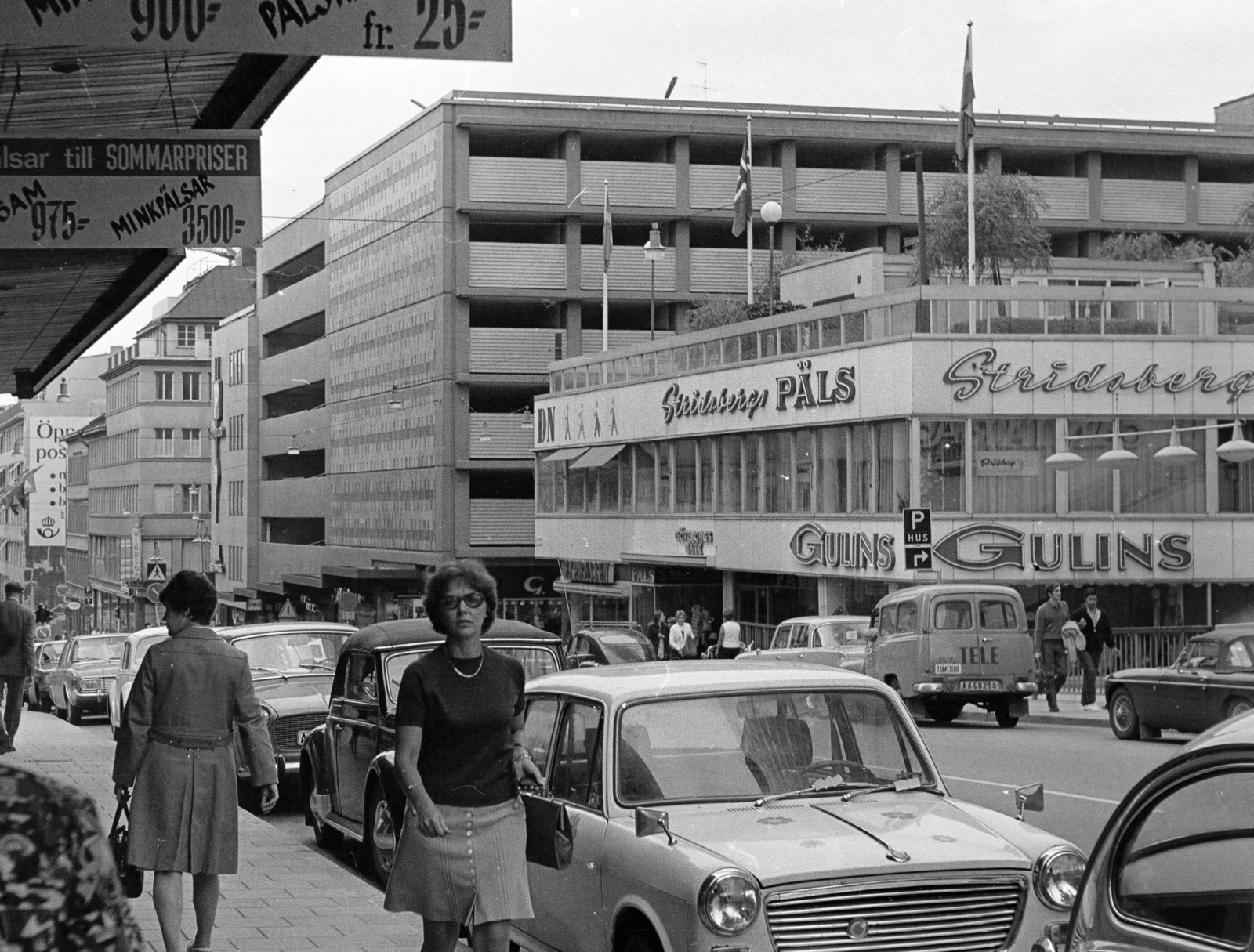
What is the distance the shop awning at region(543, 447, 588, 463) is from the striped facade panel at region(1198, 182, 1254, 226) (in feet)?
74.3

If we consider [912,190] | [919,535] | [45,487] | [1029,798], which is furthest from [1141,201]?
[1029,798]

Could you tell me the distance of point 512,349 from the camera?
6112 centimetres

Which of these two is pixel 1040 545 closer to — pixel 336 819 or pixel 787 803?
pixel 336 819

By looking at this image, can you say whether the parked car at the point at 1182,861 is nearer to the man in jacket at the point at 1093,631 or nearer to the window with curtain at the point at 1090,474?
the man in jacket at the point at 1093,631

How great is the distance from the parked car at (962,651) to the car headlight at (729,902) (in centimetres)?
1982

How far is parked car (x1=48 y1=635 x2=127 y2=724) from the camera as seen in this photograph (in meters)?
30.1

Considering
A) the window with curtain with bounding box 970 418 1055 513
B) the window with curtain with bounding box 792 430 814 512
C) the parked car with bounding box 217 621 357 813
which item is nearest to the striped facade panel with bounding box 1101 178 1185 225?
the window with curtain with bounding box 792 430 814 512

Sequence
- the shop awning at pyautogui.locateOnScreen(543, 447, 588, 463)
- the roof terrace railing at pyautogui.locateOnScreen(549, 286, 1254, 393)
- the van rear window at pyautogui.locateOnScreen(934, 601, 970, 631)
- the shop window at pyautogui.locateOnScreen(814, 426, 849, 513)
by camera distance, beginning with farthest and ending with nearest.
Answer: the shop awning at pyautogui.locateOnScreen(543, 447, 588, 463), the shop window at pyautogui.locateOnScreen(814, 426, 849, 513), the roof terrace railing at pyautogui.locateOnScreen(549, 286, 1254, 393), the van rear window at pyautogui.locateOnScreen(934, 601, 970, 631)

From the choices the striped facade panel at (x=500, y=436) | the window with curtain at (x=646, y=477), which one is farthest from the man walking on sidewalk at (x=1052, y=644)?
the striped facade panel at (x=500, y=436)

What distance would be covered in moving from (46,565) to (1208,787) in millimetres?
127069

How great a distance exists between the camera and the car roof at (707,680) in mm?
7473

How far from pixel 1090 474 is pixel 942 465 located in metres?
2.97

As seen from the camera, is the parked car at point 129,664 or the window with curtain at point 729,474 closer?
the parked car at point 129,664

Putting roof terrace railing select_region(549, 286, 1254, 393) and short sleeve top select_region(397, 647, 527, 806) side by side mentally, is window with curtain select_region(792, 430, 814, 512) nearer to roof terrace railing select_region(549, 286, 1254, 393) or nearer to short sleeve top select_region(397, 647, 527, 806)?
roof terrace railing select_region(549, 286, 1254, 393)
